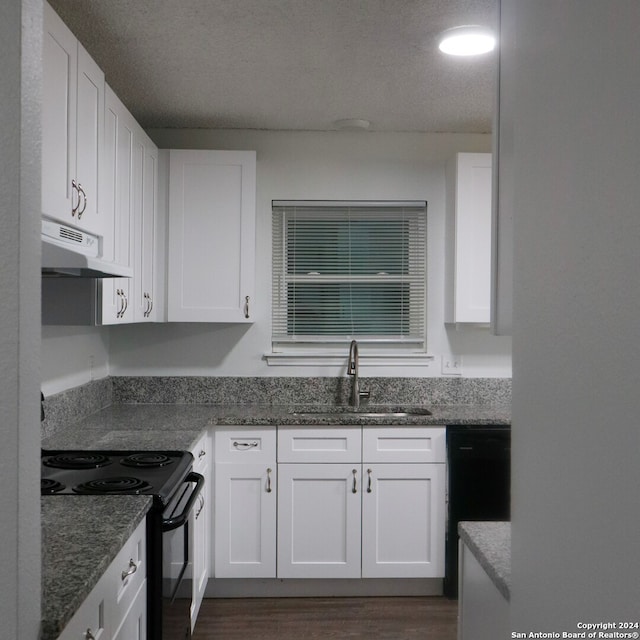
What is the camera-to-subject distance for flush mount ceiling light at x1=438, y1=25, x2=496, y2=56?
2521 millimetres

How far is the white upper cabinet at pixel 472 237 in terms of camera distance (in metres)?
3.74

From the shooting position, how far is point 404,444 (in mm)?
3455

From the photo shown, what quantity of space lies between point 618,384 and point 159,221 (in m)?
3.18

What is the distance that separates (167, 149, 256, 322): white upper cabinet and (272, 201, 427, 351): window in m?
0.37

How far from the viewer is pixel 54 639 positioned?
1135 millimetres

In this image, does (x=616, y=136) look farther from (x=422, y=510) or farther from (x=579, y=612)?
(x=422, y=510)

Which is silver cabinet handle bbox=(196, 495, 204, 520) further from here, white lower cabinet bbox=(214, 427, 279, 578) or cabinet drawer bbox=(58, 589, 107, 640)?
cabinet drawer bbox=(58, 589, 107, 640)

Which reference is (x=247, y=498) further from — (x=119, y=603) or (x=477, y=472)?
(x=119, y=603)

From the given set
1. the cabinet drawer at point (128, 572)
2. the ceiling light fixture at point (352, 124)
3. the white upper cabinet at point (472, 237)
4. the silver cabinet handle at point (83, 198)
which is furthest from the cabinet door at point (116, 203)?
the white upper cabinet at point (472, 237)

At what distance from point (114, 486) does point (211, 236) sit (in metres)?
1.85

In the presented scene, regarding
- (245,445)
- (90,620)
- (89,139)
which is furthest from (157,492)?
A: (245,445)

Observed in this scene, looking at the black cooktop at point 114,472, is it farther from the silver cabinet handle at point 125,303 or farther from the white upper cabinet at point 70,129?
the white upper cabinet at point 70,129

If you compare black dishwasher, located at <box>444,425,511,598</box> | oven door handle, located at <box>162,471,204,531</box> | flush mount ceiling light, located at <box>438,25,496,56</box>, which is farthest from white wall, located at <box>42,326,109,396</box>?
flush mount ceiling light, located at <box>438,25,496,56</box>

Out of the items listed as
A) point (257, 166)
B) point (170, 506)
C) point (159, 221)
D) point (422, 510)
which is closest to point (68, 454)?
point (170, 506)
